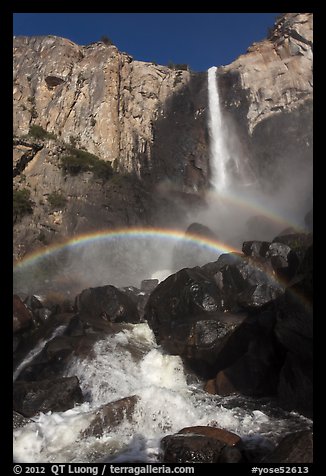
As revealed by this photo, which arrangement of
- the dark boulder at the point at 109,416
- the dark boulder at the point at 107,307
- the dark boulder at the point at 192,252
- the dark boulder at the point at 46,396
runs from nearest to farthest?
the dark boulder at the point at 109,416 < the dark boulder at the point at 46,396 < the dark boulder at the point at 107,307 < the dark boulder at the point at 192,252

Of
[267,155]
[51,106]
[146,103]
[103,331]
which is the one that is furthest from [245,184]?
[103,331]

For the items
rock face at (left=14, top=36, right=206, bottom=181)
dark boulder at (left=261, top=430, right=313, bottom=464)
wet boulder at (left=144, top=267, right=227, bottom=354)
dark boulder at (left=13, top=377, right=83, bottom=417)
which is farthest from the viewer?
rock face at (left=14, top=36, right=206, bottom=181)

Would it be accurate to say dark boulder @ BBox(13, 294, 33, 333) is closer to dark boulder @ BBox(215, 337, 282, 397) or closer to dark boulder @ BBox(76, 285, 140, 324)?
dark boulder @ BBox(76, 285, 140, 324)

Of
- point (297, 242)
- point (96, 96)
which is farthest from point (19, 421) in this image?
point (96, 96)

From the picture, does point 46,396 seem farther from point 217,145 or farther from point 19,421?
point 217,145

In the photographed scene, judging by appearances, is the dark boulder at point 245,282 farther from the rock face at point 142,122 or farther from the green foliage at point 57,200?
the green foliage at point 57,200

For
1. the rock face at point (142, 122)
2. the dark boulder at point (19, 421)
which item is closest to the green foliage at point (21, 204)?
the rock face at point (142, 122)

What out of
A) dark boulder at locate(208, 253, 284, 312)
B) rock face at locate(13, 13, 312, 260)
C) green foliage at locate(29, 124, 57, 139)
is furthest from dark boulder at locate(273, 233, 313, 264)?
green foliage at locate(29, 124, 57, 139)
